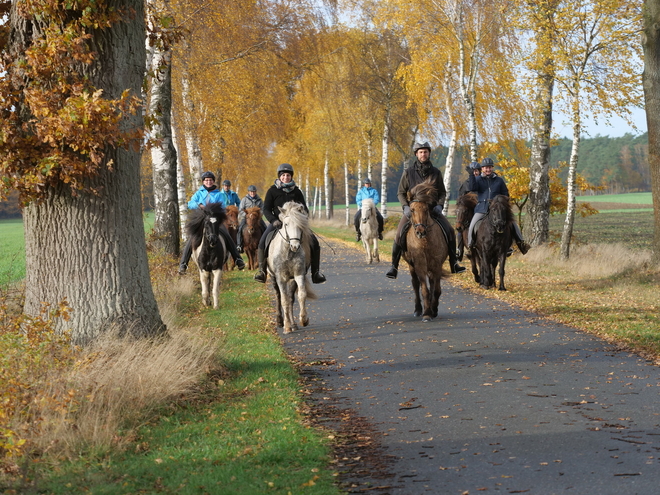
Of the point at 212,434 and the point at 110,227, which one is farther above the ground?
the point at 110,227

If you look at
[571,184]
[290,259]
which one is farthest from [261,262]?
[571,184]

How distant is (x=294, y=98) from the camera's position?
131ft

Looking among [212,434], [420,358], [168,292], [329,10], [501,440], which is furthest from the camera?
[329,10]

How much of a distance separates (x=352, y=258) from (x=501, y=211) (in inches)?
425

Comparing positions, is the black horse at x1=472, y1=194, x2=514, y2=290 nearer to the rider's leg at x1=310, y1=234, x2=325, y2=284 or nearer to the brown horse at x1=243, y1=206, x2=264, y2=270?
A: the rider's leg at x1=310, y1=234, x2=325, y2=284

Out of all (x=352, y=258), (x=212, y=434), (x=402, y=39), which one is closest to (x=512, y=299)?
(x=212, y=434)

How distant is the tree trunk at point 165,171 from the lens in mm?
18312

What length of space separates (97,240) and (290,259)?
3982 mm

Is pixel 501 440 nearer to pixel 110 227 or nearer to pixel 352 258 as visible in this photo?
pixel 110 227

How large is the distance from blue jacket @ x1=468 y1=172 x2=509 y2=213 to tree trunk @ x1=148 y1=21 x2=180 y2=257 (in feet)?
23.4

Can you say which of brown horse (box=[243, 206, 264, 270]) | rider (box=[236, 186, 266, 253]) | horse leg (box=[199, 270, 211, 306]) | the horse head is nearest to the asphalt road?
the horse head

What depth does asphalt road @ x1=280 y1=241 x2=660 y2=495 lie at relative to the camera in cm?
530

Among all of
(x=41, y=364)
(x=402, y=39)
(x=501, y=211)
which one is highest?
(x=402, y=39)

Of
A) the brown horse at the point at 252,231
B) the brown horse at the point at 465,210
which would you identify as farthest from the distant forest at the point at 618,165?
the brown horse at the point at 465,210
